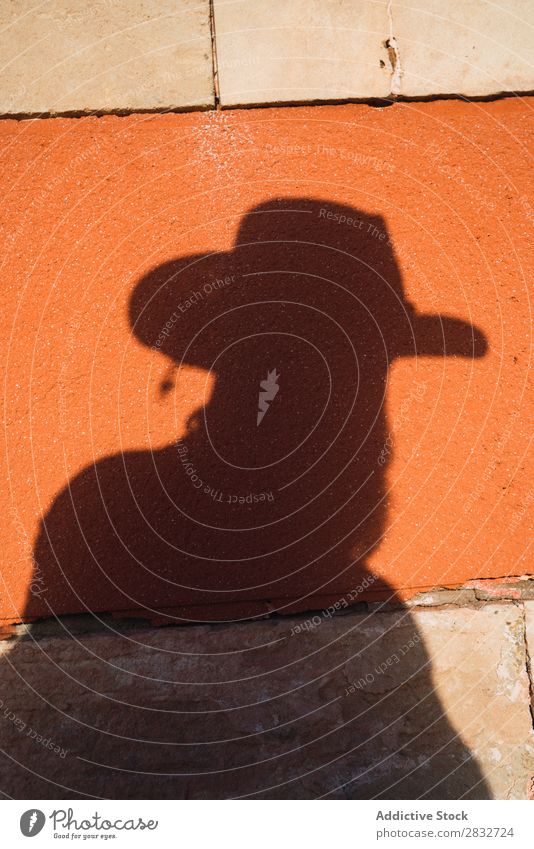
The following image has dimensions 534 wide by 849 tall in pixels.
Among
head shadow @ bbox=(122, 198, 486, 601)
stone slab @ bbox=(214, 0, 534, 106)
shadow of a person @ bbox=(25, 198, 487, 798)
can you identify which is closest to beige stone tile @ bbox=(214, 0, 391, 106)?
stone slab @ bbox=(214, 0, 534, 106)

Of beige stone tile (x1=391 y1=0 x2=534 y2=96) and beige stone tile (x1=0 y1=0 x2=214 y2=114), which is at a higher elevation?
beige stone tile (x1=391 y1=0 x2=534 y2=96)

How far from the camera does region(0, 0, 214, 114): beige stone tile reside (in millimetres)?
3818

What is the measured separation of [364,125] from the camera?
3.75 metres

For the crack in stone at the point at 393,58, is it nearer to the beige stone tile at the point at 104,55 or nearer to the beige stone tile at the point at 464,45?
the beige stone tile at the point at 464,45

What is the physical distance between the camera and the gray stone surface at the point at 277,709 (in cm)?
312

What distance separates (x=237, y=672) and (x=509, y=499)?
5.06 feet

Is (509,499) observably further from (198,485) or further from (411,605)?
(198,485)

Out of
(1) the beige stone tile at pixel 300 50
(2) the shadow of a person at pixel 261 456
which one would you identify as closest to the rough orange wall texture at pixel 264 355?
(2) the shadow of a person at pixel 261 456

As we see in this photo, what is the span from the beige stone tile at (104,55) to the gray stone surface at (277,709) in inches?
112

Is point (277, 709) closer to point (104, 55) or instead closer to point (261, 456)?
point (261, 456)

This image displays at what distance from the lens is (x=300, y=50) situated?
12.6 feet

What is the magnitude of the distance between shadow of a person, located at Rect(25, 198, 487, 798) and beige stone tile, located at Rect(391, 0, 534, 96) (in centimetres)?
105

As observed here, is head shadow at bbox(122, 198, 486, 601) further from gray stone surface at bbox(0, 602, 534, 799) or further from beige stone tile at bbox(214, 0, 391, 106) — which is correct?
beige stone tile at bbox(214, 0, 391, 106)

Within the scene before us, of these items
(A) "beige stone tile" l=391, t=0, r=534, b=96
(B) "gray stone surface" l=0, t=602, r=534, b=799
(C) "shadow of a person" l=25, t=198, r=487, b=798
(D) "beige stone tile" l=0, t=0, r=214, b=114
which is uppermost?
(A) "beige stone tile" l=391, t=0, r=534, b=96
